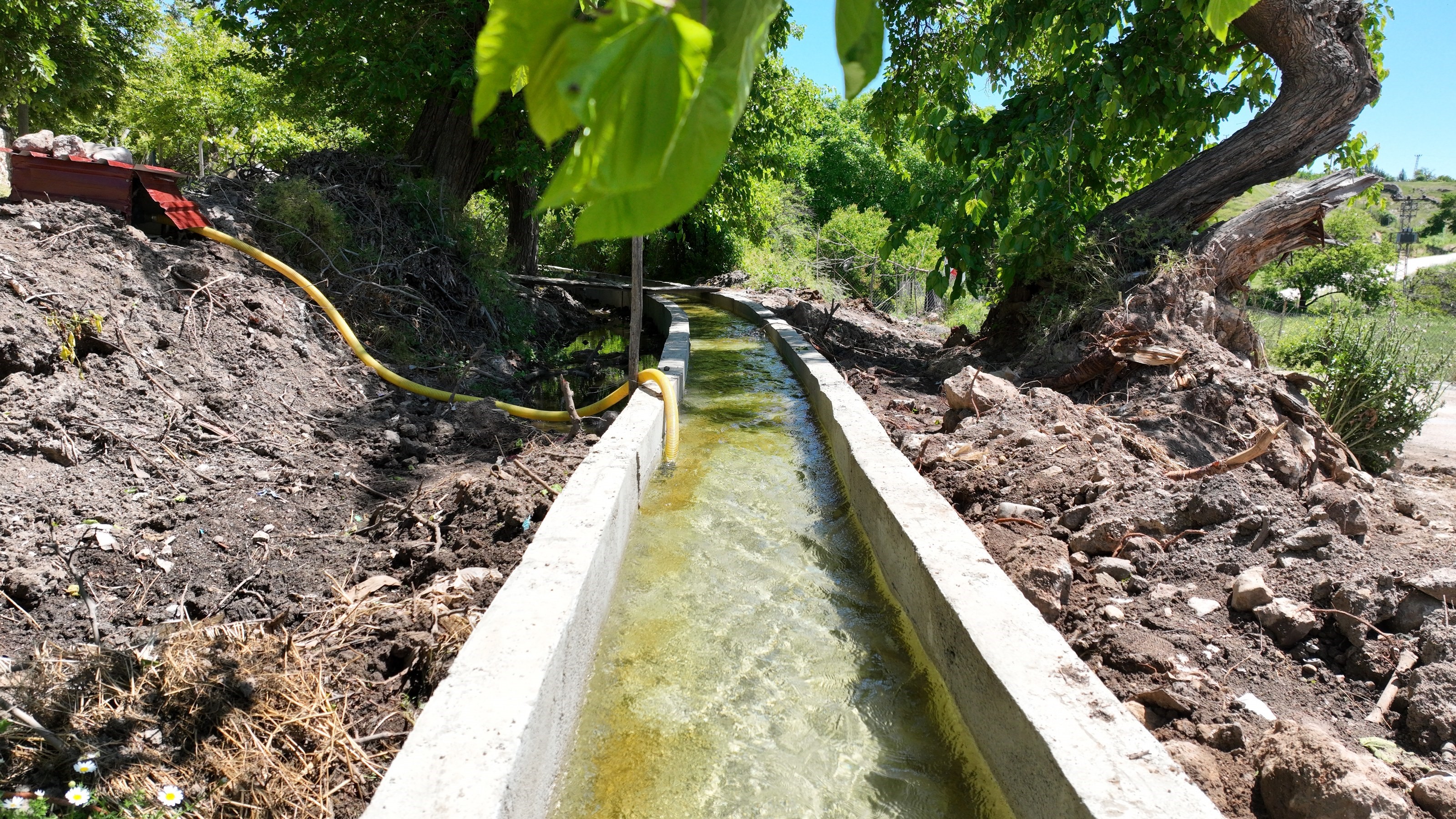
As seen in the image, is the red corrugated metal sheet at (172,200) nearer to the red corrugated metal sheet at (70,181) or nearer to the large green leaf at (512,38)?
the red corrugated metal sheet at (70,181)

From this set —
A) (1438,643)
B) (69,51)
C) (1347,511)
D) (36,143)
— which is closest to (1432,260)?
(1347,511)

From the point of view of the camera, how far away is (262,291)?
5426 mm

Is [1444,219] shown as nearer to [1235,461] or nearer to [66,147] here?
[1235,461]

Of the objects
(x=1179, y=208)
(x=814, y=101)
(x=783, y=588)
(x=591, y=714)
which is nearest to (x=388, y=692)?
(x=591, y=714)

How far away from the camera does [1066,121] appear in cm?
641

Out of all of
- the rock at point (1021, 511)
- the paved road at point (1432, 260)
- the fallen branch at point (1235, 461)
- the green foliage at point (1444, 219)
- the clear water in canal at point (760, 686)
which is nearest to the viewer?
the clear water in canal at point (760, 686)

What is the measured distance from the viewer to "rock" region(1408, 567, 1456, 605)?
2475mm

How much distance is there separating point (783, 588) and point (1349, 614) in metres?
1.95

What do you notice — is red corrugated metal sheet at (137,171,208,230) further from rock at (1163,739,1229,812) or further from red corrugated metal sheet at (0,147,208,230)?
rock at (1163,739,1229,812)

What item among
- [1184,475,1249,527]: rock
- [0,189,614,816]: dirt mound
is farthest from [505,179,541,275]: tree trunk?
[1184,475,1249,527]: rock

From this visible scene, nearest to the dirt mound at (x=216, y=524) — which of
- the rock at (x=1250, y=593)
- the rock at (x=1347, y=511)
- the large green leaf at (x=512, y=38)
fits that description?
the large green leaf at (x=512, y=38)

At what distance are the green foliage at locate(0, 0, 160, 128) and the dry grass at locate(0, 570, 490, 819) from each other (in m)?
12.6

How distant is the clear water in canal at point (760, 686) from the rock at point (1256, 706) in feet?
2.52

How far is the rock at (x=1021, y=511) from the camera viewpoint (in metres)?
3.72
